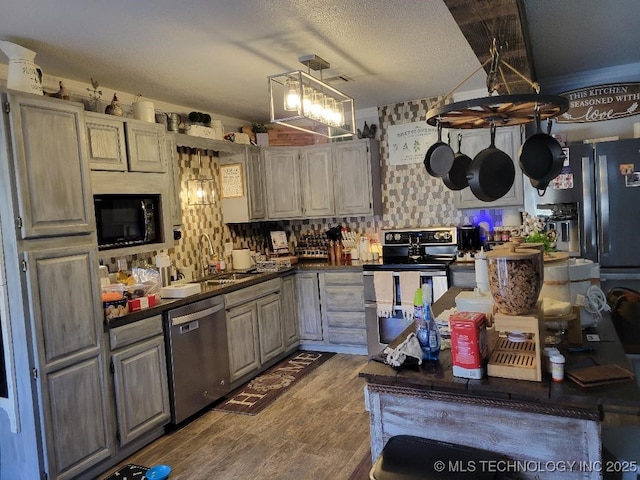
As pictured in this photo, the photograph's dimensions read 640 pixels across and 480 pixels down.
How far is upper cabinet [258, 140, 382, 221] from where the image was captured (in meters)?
4.97

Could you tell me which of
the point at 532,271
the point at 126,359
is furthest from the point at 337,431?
the point at 532,271

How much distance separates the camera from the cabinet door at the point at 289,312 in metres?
4.81

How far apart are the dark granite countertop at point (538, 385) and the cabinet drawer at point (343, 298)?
281cm

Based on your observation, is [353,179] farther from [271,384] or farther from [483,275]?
[483,275]

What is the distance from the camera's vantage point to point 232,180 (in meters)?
4.96

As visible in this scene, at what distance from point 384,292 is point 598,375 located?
9.67 ft

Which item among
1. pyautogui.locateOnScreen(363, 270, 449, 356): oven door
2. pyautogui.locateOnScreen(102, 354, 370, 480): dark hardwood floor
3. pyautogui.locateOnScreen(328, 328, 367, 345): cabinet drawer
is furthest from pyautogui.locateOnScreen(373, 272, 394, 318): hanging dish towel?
pyautogui.locateOnScreen(102, 354, 370, 480): dark hardwood floor

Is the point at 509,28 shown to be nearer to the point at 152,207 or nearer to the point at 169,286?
the point at 152,207

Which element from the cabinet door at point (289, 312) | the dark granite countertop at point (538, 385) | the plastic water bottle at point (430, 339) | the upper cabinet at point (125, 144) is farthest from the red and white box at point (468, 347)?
the cabinet door at point (289, 312)

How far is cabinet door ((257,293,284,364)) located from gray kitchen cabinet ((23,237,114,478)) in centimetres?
171

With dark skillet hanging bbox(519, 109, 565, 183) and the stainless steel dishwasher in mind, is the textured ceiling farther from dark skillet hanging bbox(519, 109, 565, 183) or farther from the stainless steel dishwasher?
the stainless steel dishwasher

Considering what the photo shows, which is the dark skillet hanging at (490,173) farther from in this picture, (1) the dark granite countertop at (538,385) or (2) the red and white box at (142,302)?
(2) the red and white box at (142,302)

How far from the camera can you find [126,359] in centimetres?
302

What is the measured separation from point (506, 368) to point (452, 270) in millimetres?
2712
